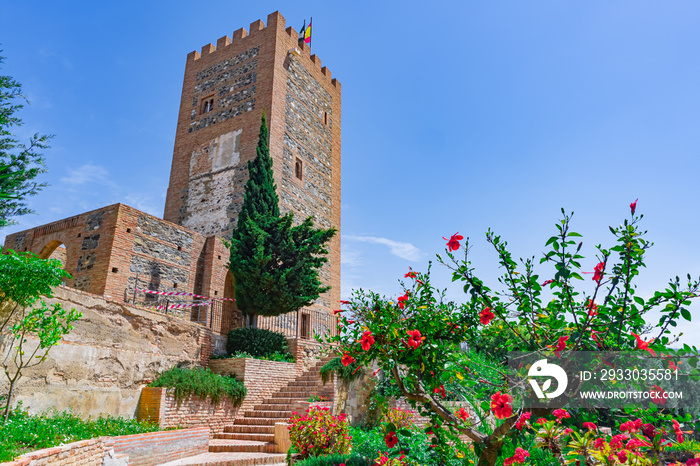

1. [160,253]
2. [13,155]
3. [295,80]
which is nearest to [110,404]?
[160,253]

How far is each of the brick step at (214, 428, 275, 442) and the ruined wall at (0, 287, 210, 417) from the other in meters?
1.97

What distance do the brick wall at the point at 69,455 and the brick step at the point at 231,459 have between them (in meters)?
1.54

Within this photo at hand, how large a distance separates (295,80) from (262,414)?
50.6ft

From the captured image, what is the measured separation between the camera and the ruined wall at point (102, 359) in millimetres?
7543

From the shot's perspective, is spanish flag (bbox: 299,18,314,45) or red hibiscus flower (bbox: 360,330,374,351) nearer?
red hibiscus flower (bbox: 360,330,374,351)

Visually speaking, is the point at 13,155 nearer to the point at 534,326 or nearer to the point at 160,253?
the point at 160,253

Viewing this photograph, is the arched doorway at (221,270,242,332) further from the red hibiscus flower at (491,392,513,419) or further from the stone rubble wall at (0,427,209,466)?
the red hibiscus flower at (491,392,513,419)

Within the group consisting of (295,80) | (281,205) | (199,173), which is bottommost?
(281,205)

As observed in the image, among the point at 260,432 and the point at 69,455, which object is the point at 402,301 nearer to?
the point at 69,455

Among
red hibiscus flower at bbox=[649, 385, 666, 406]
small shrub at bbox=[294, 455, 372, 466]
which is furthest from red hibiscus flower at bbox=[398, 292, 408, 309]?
small shrub at bbox=[294, 455, 372, 466]

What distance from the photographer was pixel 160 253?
14367 millimetres

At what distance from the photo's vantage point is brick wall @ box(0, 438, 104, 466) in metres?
4.70

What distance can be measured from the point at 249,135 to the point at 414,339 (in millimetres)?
16448

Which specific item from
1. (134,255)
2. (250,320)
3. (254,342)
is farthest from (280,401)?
(134,255)
